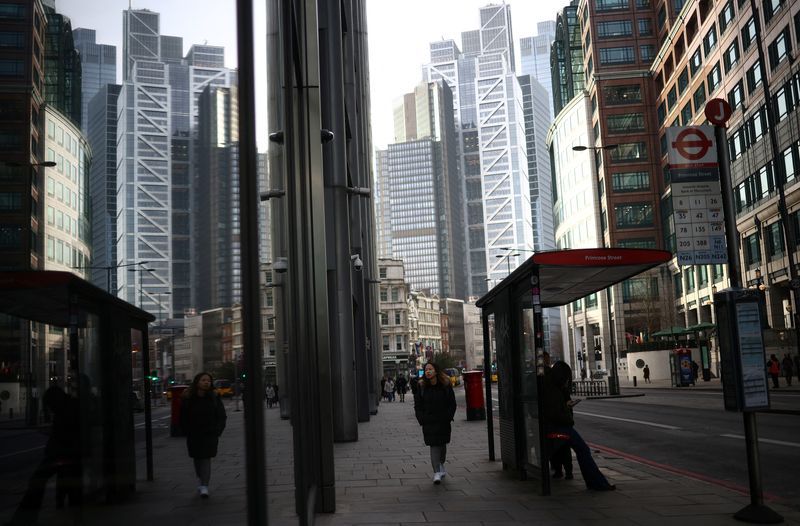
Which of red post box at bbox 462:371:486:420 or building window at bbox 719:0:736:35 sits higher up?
building window at bbox 719:0:736:35

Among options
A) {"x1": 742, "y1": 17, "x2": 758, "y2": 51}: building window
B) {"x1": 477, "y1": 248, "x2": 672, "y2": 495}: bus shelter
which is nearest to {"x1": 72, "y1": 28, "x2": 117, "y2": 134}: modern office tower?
{"x1": 477, "y1": 248, "x2": 672, "y2": 495}: bus shelter

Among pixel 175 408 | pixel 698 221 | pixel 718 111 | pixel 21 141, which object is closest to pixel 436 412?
pixel 718 111

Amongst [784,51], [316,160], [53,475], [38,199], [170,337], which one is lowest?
[53,475]

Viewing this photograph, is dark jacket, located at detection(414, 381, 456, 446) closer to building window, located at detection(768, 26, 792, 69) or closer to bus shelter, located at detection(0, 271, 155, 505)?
bus shelter, located at detection(0, 271, 155, 505)

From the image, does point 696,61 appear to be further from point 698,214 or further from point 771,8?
point 698,214

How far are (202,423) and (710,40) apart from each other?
2489 inches

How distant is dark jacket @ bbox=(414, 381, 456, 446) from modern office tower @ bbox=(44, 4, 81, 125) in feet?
32.6

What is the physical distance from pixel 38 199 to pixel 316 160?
788 cm

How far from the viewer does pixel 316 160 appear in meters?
9.18

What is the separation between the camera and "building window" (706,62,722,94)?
56.2m

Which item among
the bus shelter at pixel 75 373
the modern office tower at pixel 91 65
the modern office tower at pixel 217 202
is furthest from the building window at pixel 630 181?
the modern office tower at pixel 91 65

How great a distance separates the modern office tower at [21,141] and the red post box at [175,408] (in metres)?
0.69

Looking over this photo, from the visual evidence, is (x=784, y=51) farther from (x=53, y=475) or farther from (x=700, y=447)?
(x=53, y=475)

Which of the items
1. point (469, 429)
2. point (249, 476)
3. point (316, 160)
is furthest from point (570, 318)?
point (249, 476)
